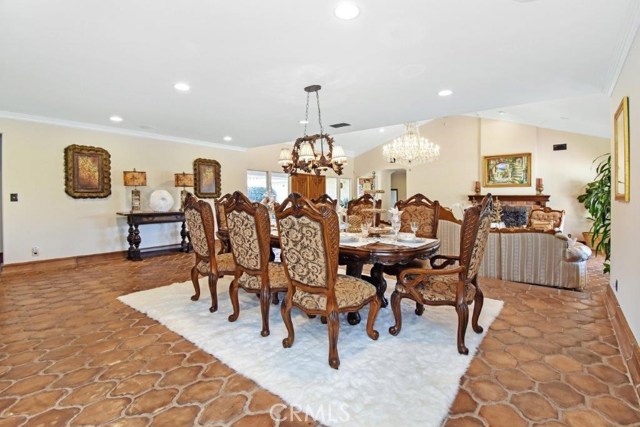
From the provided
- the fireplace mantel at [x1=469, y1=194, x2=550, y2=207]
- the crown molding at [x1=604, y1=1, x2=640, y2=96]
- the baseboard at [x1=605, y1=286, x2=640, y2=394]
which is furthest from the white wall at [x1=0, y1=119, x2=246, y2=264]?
the fireplace mantel at [x1=469, y1=194, x2=550, y2=207]

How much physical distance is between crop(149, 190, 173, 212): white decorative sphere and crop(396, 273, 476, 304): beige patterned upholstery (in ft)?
16.2

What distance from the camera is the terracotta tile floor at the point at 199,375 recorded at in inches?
65.4

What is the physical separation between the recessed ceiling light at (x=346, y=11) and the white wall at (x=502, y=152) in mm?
7011

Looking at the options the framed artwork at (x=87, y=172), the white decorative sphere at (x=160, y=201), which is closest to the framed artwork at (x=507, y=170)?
the white decorative sphere at (x=160, y=201)

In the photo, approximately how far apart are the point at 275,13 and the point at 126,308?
2982mm

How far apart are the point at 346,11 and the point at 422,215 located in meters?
2.35

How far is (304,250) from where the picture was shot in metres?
2.07

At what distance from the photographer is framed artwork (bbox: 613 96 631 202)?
239cm

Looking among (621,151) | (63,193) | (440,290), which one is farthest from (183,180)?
(621,151)

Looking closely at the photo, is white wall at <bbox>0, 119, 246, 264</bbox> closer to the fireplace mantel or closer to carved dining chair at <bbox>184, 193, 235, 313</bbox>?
carved dining chair at <bbox>184, 193, 235, 313</bbox>

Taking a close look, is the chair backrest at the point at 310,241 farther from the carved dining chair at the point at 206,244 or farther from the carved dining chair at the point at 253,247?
the carved dining chair at the point at 206,244

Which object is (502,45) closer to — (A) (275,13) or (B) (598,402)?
(A) (275,13)

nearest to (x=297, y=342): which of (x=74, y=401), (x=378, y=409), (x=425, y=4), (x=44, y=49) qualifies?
(x=378, y=409)

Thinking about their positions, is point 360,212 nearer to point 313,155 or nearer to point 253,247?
point 313,155
